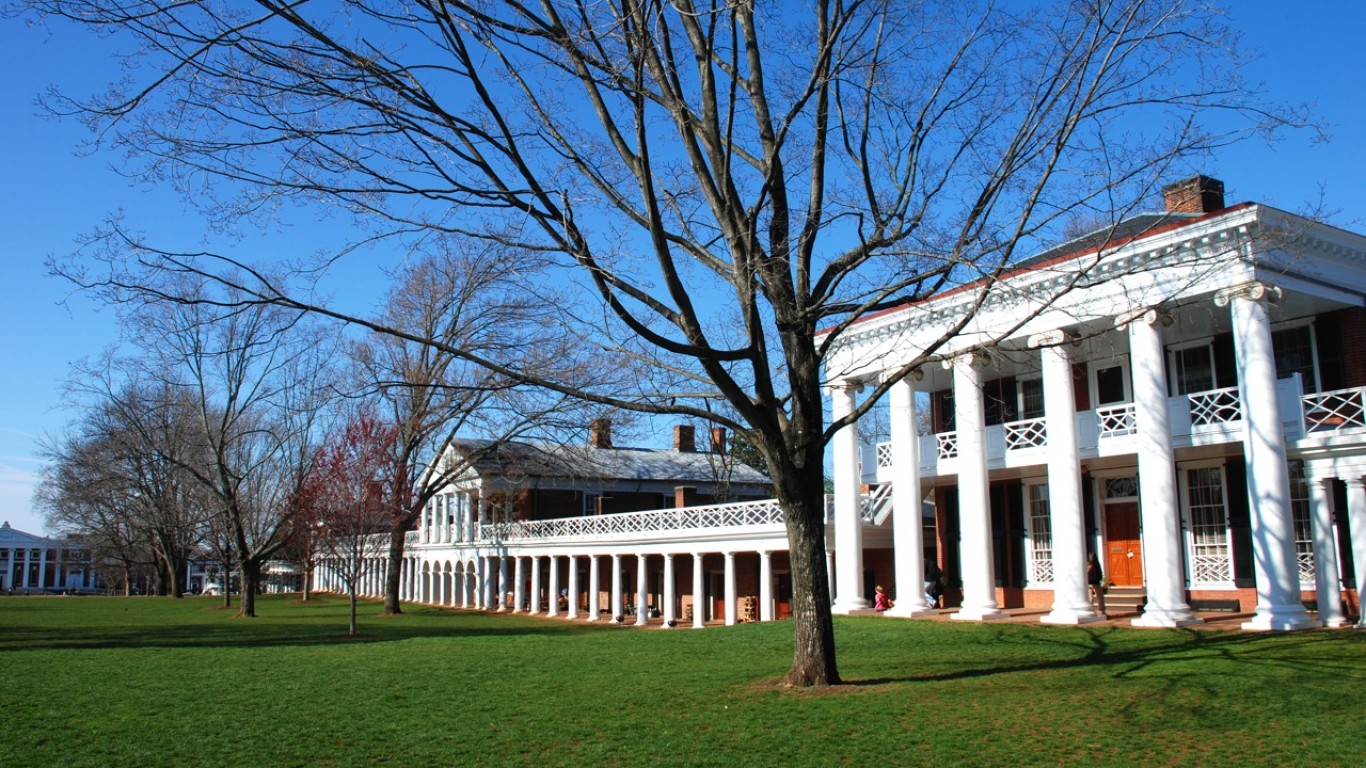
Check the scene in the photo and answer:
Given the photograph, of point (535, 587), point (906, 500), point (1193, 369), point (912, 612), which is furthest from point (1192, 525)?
point (535, 587)

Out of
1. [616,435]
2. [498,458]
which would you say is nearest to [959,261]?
[616,435]

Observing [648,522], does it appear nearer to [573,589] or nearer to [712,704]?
[573,589]

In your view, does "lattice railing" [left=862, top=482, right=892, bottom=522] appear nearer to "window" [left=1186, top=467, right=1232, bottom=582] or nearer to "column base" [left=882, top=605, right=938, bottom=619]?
"column base" [left=882, top=605, right=938, bottom=619]

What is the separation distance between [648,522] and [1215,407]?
21.5 m

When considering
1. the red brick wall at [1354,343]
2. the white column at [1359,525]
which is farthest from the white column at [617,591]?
the white column at [1359,525]

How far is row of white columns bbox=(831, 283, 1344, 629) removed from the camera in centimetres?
1639

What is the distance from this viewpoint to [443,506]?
53219 millimetres

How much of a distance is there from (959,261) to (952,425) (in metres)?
17.9

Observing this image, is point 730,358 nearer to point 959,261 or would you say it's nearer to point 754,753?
point 959,261

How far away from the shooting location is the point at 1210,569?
824 inches

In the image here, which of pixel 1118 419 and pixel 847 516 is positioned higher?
pixel 1118 419

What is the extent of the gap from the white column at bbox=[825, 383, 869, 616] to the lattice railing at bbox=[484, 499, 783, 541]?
2560 mm

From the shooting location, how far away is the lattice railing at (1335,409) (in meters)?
17.1

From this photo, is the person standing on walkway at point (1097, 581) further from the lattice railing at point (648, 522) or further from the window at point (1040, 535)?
the lattice railing at point (648, 522)
